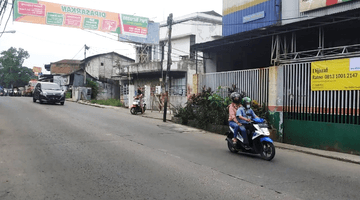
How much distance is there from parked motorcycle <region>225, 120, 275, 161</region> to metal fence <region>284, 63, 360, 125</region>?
2.94 meters

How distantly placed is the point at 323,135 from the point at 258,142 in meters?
3.08

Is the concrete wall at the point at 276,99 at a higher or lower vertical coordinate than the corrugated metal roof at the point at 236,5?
lower

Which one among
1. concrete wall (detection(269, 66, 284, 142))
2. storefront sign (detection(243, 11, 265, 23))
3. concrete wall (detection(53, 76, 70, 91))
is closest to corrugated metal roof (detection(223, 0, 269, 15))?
storefront sign (detection(243, 11, 265, 23))

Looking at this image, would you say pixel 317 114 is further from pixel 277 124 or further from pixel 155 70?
pixel 155 70

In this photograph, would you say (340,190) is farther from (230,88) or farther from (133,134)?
(230,88)

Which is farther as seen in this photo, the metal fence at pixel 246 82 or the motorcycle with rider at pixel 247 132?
the metal fence at pixel 246 82

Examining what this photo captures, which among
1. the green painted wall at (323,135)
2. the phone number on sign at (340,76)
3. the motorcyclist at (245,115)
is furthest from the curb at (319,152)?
the motorcyclist at (245,115)

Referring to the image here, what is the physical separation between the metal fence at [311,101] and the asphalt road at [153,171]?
1.68 metres

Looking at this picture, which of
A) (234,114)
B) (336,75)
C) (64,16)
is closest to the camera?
(234,114)

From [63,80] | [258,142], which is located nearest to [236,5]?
[258,142]

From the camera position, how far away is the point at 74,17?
1883 cm

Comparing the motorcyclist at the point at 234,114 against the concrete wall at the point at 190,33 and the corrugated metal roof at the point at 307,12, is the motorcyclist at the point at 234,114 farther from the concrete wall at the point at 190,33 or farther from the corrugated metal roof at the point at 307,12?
the concrete wall at the point at 190,33

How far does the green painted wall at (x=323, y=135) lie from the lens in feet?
30.2

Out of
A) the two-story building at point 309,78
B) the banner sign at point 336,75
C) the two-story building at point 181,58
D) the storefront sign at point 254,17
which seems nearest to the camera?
the banner sign at point 336,75
